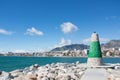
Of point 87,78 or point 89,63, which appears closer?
point 87,78

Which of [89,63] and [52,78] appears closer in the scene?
[52,78]

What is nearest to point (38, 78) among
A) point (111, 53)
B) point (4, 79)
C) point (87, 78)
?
point (4, 79)

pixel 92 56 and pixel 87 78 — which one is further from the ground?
pixel 92 56

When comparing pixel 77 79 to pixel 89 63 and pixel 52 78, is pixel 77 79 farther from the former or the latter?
pixel 89 63

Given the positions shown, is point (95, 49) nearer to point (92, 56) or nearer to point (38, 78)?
point (92, 56)

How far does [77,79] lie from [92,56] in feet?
20.8

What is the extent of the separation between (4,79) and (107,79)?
616 centimetres

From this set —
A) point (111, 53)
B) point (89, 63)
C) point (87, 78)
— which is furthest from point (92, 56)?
point (111, 53)

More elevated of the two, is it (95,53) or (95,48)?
(95,48)

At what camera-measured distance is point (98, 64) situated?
19.2 meters

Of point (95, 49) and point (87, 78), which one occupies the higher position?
point (95, 49)

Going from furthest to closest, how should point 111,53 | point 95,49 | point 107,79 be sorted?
point 111,53, point 95,49, point 107,79

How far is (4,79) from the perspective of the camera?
14.9 meters

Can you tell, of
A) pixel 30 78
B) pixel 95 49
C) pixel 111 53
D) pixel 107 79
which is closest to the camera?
pixel 107 79
